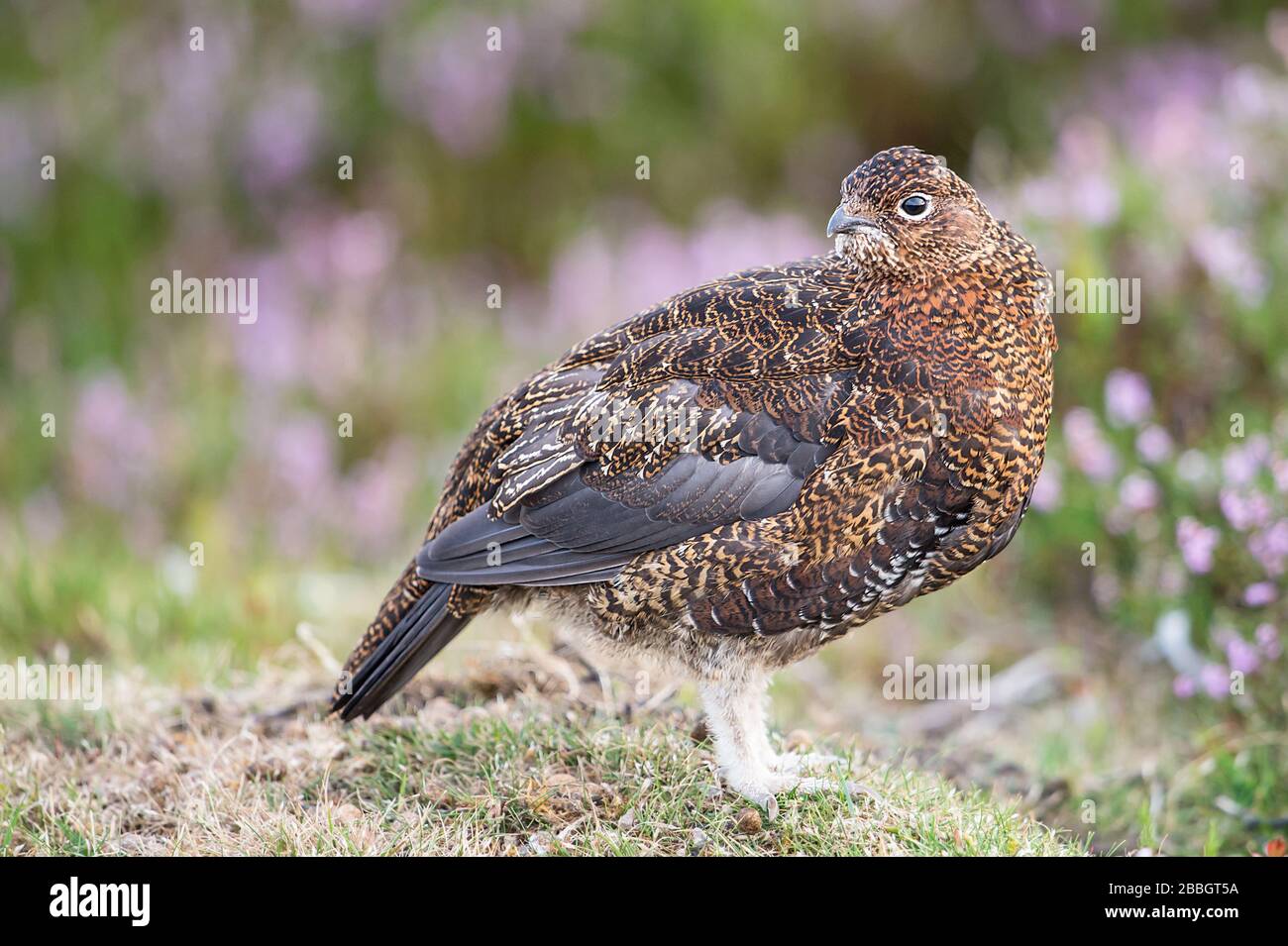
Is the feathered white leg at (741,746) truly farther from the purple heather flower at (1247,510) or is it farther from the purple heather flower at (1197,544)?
the purple heather flower at (1247,510)

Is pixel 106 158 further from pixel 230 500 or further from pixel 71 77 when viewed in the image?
pixel 230 500

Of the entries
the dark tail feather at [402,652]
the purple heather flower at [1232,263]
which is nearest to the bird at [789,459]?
the dark tail feather at [402,652]

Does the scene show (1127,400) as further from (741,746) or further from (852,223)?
(741,746)

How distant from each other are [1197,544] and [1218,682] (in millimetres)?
466

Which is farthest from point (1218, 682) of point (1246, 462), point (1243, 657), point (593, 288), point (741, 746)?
point (593, 288)

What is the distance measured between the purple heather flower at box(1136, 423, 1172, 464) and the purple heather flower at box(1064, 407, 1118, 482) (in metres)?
0.14

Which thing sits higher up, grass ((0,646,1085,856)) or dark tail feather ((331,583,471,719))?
dark tail feather ((331,583,471,719))

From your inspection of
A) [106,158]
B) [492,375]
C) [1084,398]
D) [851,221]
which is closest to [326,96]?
[106,158]

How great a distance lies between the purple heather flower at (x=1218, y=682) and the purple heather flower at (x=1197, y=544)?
34 centimetres

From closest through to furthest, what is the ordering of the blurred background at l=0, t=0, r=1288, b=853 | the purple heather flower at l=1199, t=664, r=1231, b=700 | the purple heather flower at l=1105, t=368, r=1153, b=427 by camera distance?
1. the purple heather flower at l=1199, t=664, r=1231, b=700
2. the blurred background at l=0, t=0, r=1288, b=853
3. the purple heather flower at l=1105, t=368, r=1153, b=427

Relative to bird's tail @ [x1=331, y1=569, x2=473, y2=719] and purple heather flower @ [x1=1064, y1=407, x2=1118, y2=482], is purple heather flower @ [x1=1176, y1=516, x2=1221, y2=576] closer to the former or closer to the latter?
purple heather flower @ [x1=1064, y1=407, x2=1118, y2=482]

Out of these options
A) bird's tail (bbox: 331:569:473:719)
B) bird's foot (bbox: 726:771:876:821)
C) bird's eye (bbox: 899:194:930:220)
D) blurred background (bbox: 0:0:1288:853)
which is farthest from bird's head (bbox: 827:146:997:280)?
blurred background (bbox: 0:0:1288:853)

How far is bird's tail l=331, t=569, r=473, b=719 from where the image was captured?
445cm

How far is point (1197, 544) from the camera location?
523 cm
